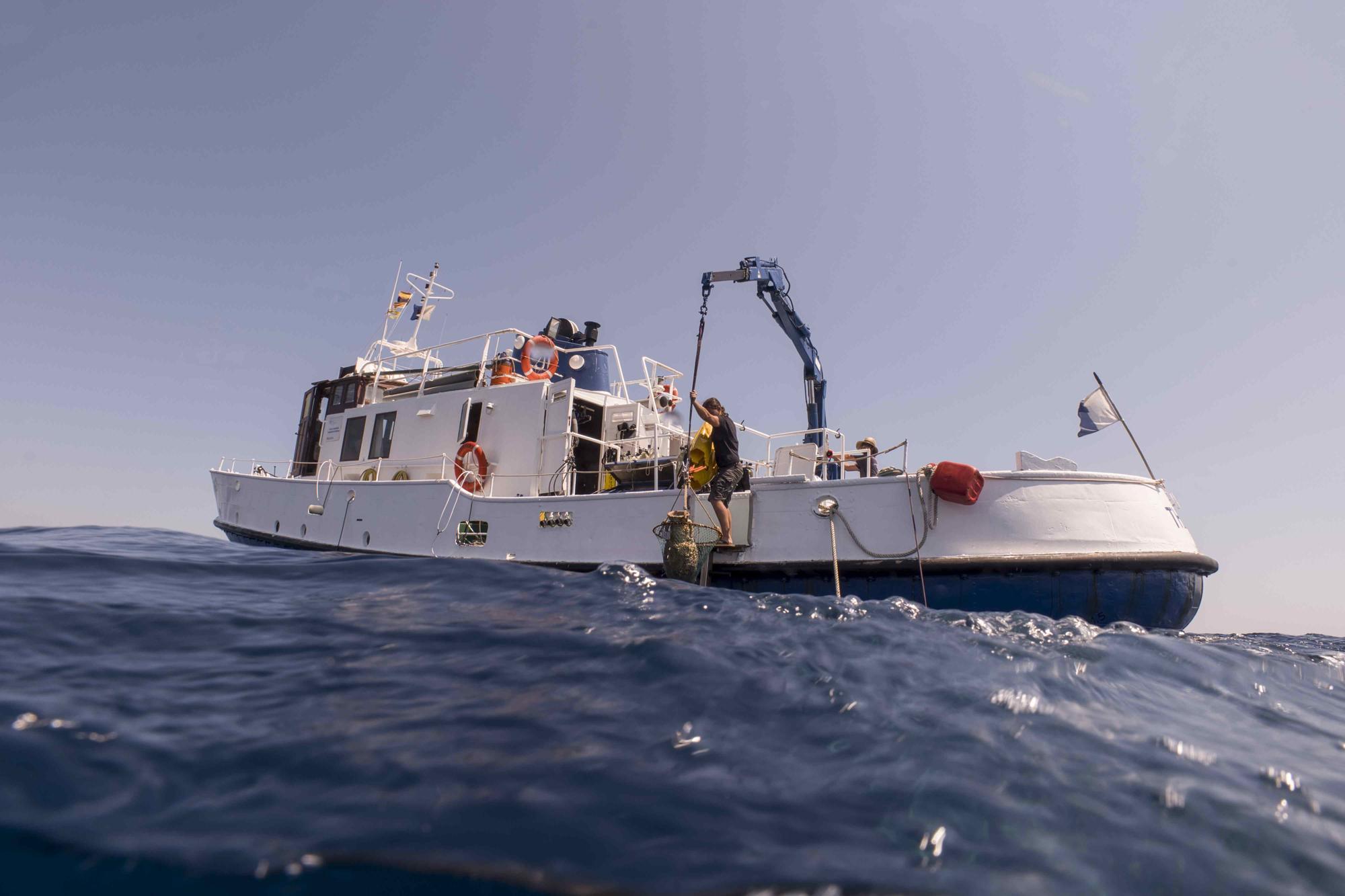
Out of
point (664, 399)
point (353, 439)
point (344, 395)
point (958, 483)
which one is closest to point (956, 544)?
point (958, 483)

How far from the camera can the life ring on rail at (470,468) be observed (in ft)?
34.7

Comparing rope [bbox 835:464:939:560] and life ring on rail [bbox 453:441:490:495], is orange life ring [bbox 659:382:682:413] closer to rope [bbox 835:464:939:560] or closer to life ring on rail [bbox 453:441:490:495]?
life ring on rail [bbox 453:441:490:495]

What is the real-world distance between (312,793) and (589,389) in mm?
11075

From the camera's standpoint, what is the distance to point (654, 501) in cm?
858

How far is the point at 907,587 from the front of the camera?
24.3 ft

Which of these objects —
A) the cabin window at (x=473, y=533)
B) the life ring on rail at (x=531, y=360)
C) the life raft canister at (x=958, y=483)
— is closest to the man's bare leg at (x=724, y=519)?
the life raft canister at (x=958, y=483)

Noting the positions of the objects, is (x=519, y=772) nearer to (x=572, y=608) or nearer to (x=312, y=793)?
(x=312, y=793)

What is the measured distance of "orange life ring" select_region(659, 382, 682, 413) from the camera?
40.5 ft

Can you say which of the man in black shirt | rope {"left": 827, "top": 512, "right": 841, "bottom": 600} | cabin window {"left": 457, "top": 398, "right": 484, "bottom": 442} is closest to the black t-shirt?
the man in black shirt

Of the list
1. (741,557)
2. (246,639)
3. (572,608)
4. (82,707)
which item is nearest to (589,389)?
(741,557)

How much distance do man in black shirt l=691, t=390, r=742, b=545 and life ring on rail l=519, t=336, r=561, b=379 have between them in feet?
16.6

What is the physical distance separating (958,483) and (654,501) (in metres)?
3.65

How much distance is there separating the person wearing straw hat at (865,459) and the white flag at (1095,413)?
2.62 metres

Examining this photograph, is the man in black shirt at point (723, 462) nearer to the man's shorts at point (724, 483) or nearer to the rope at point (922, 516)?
the man's shorts at point (724, 483)
